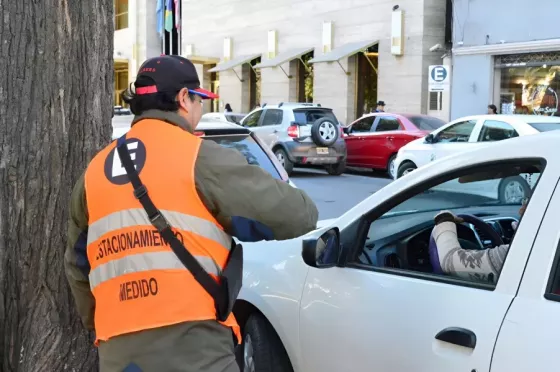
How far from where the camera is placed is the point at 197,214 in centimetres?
213

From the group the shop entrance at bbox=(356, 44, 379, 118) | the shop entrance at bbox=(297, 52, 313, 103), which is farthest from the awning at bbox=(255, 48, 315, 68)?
the shop entrance at bbox=(356, 44, 379, 118)

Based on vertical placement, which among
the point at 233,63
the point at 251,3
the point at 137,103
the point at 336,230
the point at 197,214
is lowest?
the point at 336,230

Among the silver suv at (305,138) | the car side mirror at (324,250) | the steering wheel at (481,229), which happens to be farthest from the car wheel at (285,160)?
the car side mirror at (324,250)

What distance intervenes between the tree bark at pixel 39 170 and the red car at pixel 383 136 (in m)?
12.5

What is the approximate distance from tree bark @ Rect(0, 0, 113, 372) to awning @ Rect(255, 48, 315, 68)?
76.1 ft

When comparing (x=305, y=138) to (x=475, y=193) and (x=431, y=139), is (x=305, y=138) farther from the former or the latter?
(x=475, y=193)

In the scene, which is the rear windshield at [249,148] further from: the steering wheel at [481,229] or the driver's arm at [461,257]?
the driver's arm at [461,257]

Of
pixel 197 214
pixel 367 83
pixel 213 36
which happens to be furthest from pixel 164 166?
pixel 213 36

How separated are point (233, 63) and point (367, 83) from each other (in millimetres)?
7450

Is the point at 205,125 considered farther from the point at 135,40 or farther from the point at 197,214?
the point at 135,40

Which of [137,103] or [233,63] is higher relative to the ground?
[233,63]

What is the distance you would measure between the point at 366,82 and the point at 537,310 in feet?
74.0

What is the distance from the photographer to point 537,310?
2.26m

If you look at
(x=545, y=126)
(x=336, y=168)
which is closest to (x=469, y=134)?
(x=545, y=126)
